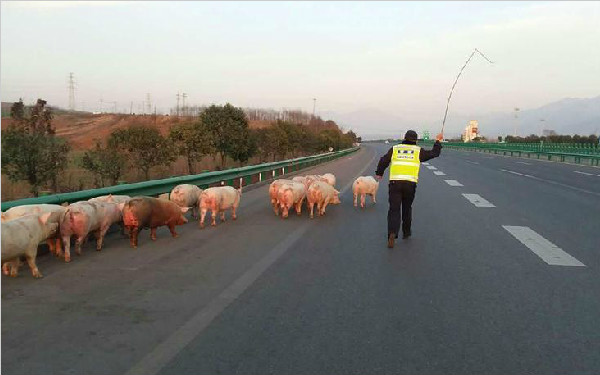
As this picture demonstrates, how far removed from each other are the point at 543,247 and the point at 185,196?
21.9ft

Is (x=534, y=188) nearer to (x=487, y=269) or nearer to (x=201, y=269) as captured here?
(x=487, y=269)

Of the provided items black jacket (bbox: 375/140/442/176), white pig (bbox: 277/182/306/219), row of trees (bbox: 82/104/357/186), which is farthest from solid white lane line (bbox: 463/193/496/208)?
row of trees (bbox: 82/104/357/186)

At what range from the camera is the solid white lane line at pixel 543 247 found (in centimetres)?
732

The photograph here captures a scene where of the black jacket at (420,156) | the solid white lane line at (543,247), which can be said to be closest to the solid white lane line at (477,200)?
the solid white lane line at (543,247)

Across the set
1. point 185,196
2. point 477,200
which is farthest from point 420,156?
point 477,200

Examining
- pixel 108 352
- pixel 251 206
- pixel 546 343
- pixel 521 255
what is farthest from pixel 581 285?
pixel 251 206

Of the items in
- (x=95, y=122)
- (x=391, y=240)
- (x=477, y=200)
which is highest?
(x=95, y=122)

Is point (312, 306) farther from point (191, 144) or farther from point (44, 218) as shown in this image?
point (191, 144)

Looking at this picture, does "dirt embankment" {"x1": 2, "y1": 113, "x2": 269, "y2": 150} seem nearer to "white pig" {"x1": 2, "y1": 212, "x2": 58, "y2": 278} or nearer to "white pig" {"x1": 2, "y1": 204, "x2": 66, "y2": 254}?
"white pig" {"x1": 2, "y1": 204, "x2": 66, "y2": 254}

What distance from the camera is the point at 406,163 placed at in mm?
→ 8844

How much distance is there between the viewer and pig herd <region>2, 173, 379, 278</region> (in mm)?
6141

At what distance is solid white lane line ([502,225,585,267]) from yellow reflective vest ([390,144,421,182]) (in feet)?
7.08

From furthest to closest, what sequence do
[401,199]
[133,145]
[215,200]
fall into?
[133,145]
[215,200]
[401,199]

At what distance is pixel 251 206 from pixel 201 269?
6759mm
